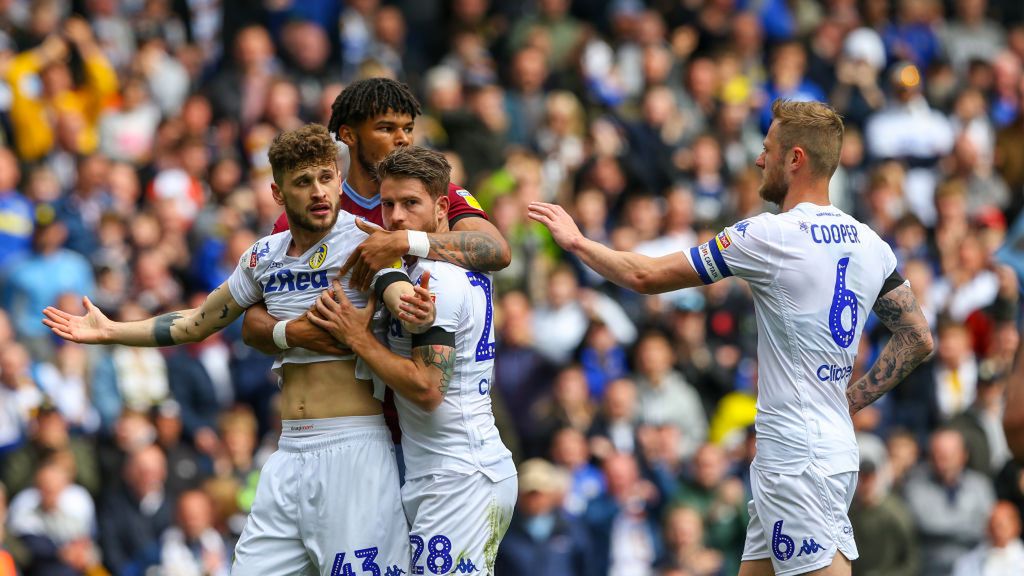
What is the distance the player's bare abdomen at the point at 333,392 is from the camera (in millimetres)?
7973

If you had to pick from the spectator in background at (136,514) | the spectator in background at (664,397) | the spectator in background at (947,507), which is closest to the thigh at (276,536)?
the spectator in background at (136,514)

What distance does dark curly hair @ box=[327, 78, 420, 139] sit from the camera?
8.34 metres

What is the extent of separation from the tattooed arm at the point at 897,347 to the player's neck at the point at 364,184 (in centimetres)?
262

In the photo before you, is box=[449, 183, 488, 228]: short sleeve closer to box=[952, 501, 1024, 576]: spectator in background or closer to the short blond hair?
the short blond hair

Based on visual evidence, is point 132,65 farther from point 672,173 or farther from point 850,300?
point 850,300

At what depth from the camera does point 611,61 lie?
1962 cm

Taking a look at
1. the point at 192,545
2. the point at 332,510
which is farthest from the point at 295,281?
the point at 192,545

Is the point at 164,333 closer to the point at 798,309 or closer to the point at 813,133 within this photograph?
the point at 798,309

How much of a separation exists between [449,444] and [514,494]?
1.54 feet

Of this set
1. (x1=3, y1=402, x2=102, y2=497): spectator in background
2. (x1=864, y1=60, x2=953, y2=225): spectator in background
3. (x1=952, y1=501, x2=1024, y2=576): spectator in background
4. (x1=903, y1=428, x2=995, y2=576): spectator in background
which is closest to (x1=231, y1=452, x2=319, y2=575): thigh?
(x1=3, y1=402, x2=102, y2=497): spectator in background

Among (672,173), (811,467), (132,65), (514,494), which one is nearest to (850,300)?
(811,467)

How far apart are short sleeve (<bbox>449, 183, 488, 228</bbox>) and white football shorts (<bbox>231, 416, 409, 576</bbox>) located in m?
1.07

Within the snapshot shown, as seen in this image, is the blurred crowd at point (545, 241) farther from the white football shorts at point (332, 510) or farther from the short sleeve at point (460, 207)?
the short sleeve at point (460, 207)

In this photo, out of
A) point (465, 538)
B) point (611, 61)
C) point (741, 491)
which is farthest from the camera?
point (611, 61)
